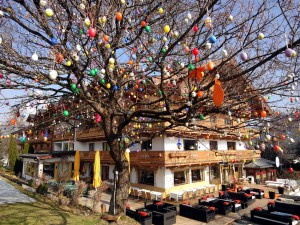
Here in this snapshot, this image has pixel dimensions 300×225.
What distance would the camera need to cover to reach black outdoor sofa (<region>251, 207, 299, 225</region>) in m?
11.9

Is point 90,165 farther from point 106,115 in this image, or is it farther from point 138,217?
point 106,115

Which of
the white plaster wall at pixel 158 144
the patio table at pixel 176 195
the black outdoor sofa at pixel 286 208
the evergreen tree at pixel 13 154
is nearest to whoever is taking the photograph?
the black outdoor sofa at pixel 286 208

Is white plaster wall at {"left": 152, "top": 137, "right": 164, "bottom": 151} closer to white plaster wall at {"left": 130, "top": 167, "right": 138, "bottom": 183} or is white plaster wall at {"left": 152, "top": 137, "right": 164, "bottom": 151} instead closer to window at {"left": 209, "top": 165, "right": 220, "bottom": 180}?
white plaster wall at {"left": 130, "top": 167, "right": 138, "bottom": 183}

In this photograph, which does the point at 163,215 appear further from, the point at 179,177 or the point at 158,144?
the point at 179,177

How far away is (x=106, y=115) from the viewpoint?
310 inches

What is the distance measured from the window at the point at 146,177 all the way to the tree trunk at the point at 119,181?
1217 centimetres

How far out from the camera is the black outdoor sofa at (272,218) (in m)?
11.9

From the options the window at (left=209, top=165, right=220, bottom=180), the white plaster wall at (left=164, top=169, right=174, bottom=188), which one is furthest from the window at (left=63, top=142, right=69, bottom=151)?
the window at (left=209, top=165, right=220, bottom=180)

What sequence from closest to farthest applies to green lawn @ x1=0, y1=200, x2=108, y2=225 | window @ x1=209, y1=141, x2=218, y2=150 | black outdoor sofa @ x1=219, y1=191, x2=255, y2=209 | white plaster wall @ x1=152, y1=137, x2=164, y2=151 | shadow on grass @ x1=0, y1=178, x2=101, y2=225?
green lawn @ x1=0, y1=200, x2=108, y2=225 → shadow on grass @ x1=0, y1=178, x2=101, y2=225 → black outdoor sofa @ x1=219, y1=191, x2=255, y2=209 → white plaster wall @ x1=152, y1=137, x2=164, y2=151 → window @ x1=209, y1=141, x2=218, y2=150

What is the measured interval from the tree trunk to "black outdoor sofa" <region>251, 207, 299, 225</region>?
29.2 ft

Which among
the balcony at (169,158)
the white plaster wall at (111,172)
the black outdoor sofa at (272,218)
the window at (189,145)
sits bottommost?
the black outdoor sofa at (272,218)

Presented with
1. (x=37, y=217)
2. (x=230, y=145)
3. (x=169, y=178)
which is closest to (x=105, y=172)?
(x=169, y=178)

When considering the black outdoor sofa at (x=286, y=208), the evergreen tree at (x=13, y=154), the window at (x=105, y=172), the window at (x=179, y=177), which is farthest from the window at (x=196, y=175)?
the evergreen tree at (x=13, y=154)

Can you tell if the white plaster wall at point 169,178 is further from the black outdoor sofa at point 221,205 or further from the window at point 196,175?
the black outdoor sofa at point 221,205
